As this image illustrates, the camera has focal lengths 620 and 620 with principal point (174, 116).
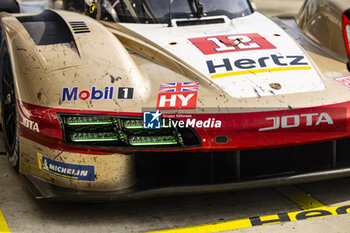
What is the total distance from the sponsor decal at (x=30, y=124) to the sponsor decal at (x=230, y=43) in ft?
3.71

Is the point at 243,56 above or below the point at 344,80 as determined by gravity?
above

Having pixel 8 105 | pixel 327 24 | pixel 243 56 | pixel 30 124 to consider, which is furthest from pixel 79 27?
pixel 327 24

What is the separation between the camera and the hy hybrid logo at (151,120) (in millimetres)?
3205

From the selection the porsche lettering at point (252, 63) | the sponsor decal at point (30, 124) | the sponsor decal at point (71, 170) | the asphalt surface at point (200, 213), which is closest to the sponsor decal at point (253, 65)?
the porsche lettering at point (252, 63)

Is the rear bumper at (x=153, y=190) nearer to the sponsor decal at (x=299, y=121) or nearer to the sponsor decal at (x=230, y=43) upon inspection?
the sponsor decal at (x=299, y=121)

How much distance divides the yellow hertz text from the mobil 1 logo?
746mm

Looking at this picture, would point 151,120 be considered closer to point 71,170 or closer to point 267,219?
point 71,170

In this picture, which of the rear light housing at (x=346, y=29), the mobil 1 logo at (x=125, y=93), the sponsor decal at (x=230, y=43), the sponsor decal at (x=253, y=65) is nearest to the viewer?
the mobil 1 logo at (x=125, y=93)

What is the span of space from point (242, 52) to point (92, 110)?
3.52ft

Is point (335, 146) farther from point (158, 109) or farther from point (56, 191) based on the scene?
point (56, 191)

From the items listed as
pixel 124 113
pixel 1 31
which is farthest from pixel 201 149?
pixel 1 31

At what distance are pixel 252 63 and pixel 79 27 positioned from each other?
111 cm

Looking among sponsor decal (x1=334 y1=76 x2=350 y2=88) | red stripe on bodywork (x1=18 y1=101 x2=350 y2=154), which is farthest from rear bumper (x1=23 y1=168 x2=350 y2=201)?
sponsor decal (x1=334 y1=76 x2=350 y2=88)

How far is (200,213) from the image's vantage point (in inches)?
138
